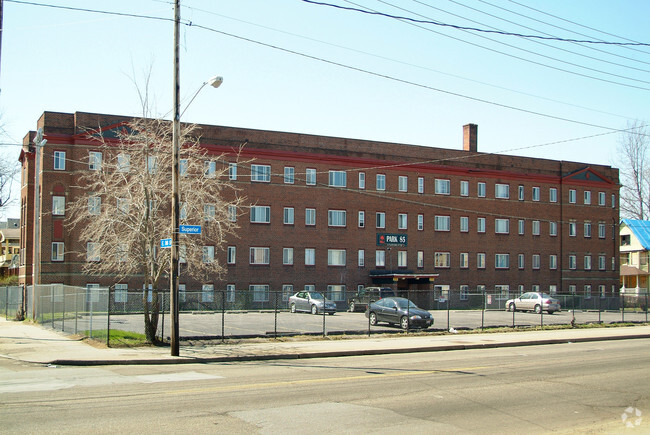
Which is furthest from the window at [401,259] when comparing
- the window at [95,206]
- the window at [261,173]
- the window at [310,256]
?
the window at [95,206]

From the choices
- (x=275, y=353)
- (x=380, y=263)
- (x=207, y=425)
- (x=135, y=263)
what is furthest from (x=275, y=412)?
(x=380, y=263)

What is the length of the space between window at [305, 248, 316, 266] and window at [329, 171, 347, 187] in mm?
5546

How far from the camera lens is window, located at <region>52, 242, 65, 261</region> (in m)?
44.2

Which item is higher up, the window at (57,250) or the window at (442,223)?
the window at (442,223)

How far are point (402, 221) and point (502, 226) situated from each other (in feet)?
35.5

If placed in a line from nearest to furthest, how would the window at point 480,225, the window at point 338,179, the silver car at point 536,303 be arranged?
1. the silver car at point 536,303
2. the window at point 338,179
3. the window at point 480,225

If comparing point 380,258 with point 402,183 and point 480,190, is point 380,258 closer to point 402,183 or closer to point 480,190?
point 402,183

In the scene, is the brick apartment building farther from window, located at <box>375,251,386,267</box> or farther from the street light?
the street light

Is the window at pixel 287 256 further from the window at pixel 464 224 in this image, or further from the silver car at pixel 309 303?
the window at pixel 464 224

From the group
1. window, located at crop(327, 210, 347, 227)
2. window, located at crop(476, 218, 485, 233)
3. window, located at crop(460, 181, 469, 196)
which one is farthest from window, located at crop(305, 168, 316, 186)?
window, located at crop(476, 218, 485, 233)

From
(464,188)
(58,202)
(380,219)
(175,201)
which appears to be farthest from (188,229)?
(464,188)

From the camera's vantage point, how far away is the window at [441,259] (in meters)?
57.0

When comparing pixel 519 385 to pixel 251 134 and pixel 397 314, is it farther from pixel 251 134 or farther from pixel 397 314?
pixel 251 134

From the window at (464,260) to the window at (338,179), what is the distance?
13.2 metres
